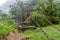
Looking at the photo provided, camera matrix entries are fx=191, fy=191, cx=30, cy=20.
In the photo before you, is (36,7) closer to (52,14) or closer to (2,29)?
(52,14)

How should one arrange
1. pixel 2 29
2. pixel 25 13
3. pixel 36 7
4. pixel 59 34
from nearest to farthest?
pixel 2 29 → pixel 59 34 → pixel 25 13 → pixel 36 7

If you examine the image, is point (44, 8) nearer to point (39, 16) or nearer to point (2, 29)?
point (39, 16)

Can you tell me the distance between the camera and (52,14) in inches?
322

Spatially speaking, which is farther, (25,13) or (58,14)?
(58,14)

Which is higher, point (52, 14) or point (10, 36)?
point (10, 36)

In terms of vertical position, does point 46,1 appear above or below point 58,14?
above

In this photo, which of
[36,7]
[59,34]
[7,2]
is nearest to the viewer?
[59,34]

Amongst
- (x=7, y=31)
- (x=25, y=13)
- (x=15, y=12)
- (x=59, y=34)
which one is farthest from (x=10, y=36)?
(x=15, y=12)

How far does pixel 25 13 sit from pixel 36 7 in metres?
1.10

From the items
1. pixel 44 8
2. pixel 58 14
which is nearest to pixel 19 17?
pixel 44 8

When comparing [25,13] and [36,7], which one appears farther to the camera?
[36,7]

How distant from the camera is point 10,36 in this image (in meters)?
3.79

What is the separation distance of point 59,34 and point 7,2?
16.1ft

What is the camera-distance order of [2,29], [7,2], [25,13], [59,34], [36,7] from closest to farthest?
1. [2,29]
2. [59,34]
3. [25,13]
4. [36,7]
5. [7,2]
